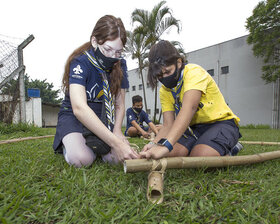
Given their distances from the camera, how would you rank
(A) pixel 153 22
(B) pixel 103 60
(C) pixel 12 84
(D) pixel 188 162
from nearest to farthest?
(D) pixel 188 162, (B) pixel 103 60, (C) pixel 12 84, (A) pixel 153 22

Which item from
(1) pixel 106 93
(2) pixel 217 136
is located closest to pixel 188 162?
(2) pixel 217 136

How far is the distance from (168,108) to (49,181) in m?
1.41

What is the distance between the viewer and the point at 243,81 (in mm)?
15391

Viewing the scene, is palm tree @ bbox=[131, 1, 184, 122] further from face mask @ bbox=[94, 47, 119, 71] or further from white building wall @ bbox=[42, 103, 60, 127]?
white building wall @ bbox=[42, 103, 60, 127]

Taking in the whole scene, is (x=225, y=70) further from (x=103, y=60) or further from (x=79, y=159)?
(x=79, y=159)

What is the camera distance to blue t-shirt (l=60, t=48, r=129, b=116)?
6.64 feet

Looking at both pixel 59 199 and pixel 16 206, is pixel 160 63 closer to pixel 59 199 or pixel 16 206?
pixel 59 199

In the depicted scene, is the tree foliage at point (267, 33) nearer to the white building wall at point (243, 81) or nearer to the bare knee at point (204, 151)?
the white building wall at point (243, 81)

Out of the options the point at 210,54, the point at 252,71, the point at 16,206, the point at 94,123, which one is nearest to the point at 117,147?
the point at 94,123

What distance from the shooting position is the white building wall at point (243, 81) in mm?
14360

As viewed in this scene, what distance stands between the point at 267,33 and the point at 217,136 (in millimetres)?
13991

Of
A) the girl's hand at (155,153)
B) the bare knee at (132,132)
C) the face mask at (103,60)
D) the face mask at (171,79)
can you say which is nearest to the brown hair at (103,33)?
the face mask at (103,60)

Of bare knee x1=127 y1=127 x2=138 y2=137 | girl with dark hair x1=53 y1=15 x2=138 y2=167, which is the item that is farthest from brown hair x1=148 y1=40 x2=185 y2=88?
bare knee x1=127 y1=127 x2=138 y2=137

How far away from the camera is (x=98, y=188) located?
143 cm
